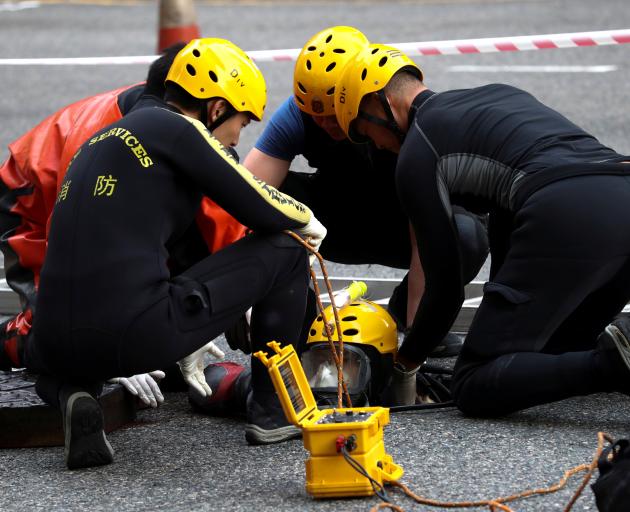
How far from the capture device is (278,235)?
15.0 feet

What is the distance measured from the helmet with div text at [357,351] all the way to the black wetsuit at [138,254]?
62 cm

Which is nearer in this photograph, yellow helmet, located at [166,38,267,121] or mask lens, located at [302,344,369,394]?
yellow helmet, located at [166,38,267,121]

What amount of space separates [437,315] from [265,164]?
149cm

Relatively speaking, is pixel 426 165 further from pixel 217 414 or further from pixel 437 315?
pixel 217 414

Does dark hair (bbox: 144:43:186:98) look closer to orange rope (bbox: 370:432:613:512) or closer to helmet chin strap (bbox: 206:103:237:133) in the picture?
helmet chin strap (bbox: 206:103:237:133)

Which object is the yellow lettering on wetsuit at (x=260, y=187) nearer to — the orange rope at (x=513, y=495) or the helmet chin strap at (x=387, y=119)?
the helmet chin strap at (x=387, y=119)

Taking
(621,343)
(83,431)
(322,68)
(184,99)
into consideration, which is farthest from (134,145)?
(621,343)

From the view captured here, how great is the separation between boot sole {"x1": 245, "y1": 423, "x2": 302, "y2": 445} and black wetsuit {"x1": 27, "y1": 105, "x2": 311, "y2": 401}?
0.38 metres

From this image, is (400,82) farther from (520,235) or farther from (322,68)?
(520,235)

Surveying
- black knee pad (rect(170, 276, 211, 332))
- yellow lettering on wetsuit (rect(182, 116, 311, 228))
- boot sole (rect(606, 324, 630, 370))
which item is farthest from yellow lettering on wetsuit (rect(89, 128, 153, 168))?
boot sole (rect(606, 324, 630, 370))

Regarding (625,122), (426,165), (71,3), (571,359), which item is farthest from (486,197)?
(71,3)

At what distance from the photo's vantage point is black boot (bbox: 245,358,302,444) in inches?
182

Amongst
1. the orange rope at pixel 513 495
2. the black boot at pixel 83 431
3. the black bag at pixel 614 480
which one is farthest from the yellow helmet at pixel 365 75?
the black bag at pixel 614 480

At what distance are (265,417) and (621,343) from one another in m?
1.18
